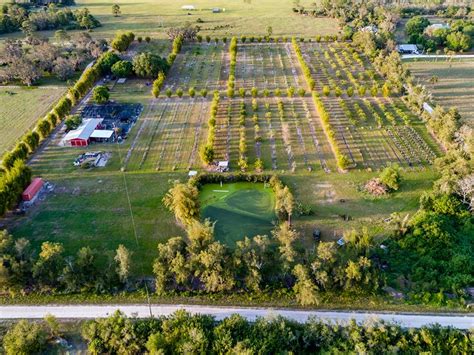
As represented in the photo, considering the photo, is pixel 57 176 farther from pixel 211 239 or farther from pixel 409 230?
pixel 409 230

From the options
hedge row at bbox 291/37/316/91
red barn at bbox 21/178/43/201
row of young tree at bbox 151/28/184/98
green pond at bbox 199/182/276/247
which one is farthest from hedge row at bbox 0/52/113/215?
hedge row at bbox 291/37/316/91

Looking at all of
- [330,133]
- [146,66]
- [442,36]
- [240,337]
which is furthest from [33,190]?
[442,36]

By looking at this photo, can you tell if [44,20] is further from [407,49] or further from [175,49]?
[407,49]

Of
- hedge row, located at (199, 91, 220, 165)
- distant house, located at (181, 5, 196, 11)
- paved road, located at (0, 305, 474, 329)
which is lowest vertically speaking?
paved road, located at (0, 305, 474, 329)

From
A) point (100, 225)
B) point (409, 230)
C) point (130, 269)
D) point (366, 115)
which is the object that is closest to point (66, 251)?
point (100, 225)

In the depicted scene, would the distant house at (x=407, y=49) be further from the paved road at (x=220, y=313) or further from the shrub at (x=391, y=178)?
the paved road at (x=220, y=313)

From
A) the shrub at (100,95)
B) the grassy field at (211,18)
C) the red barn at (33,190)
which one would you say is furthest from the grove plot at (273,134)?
the grassy field at (211,18)

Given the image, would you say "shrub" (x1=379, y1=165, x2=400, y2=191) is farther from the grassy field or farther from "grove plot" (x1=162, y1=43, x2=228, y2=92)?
the grassy field
